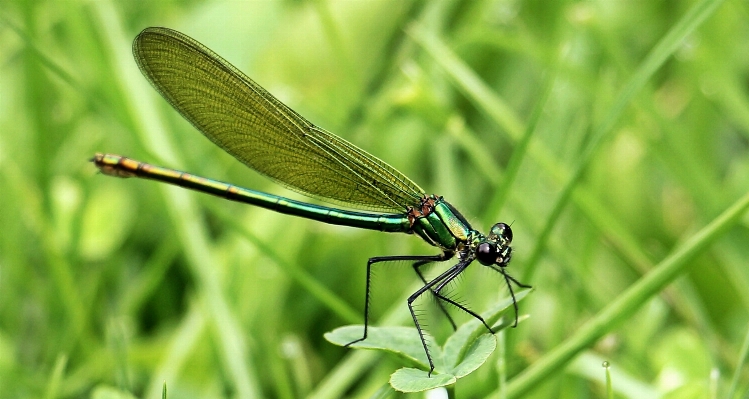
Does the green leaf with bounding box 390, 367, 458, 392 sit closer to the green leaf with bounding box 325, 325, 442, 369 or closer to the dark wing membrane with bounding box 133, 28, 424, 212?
the green leaf with bounding box 325, 325, 442, 369

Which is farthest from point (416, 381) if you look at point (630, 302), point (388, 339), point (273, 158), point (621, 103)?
point (273, 158)

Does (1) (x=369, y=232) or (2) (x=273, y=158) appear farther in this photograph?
(1) (x=369, y=232)

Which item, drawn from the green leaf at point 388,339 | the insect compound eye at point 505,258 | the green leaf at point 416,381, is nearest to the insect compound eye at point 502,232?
the insect compound eye at point 505,258

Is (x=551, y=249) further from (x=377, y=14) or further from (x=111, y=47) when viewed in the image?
(x=111, y=47)

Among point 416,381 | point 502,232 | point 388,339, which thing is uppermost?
point 502,232

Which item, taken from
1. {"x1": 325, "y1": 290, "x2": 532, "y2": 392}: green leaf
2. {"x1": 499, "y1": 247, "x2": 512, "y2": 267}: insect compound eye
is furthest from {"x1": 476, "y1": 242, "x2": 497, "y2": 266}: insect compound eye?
{"x1": 325, "y1": 290, "x2": 532, "y2": 392}: green leaf

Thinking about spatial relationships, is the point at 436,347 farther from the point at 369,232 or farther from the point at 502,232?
the point at 369,232
